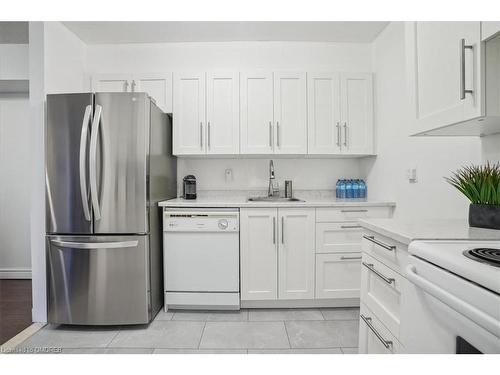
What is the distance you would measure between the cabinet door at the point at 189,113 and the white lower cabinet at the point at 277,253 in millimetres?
849

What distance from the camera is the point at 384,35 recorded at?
268 centimetres

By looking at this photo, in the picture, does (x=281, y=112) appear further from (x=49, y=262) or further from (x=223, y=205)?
(x=49, y=262)

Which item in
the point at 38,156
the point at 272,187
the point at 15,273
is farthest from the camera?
the point at 15,273

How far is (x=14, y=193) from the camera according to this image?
10.8 feet

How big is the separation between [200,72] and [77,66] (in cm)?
118

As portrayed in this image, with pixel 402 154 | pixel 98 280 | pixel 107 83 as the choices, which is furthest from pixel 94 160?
pixel 402 154

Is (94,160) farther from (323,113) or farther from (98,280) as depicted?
(323,113)

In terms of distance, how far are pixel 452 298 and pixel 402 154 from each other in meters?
1.84

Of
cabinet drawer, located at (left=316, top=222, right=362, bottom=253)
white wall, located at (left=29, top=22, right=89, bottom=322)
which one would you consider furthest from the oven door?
white wall, located at (left=29, top=22, right=89, bottom=322)

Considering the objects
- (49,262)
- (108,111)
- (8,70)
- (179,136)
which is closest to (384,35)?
(179,136)

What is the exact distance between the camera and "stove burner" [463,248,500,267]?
2.59ft

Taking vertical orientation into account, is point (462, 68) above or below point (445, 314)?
above

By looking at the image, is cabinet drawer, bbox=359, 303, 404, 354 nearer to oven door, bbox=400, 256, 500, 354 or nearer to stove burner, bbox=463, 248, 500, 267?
oven door, bbox=400, 256, 500, 354

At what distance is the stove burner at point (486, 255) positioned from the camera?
79cm
